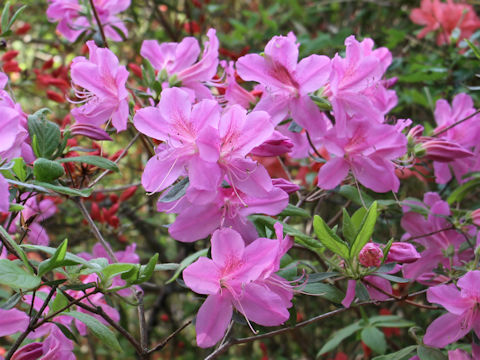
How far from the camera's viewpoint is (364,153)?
1119 millimetres

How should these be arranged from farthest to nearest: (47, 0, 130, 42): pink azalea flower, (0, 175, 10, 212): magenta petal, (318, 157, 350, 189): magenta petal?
(47, 0, 130, 42): pink azalea flower
(318, 157, 350, 189): magenta petal
(0, 175, 10, 212): magenta petal

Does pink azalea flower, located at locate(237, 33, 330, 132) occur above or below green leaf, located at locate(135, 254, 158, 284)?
above

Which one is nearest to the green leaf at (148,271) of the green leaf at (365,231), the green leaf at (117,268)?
the green leaf at (117,268)

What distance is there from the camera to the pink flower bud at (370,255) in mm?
985

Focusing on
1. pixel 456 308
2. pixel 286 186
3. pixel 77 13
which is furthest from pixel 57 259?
pixel 77 13

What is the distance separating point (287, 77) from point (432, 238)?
55 cm

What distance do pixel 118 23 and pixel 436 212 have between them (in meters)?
0.98

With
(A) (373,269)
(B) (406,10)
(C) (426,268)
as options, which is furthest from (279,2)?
(A) (373,269)

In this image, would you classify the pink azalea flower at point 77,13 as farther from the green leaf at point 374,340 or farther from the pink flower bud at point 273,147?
the green leaf at point 374,340

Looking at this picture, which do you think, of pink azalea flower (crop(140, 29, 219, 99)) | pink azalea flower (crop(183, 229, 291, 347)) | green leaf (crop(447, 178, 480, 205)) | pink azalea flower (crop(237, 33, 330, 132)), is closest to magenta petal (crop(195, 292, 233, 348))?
pink azalea flower (crop(183, 229, 291, 347))

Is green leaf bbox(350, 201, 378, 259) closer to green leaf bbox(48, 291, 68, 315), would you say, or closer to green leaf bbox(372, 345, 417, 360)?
green leaf bbox(372, 345, 417, 360)

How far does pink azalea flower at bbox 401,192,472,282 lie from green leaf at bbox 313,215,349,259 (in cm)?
35

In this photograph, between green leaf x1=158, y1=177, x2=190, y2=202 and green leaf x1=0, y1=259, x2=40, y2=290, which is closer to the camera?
green leaf x1=0, y1=259, x2=40, y2=290

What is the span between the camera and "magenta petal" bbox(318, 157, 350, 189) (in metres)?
1.13
